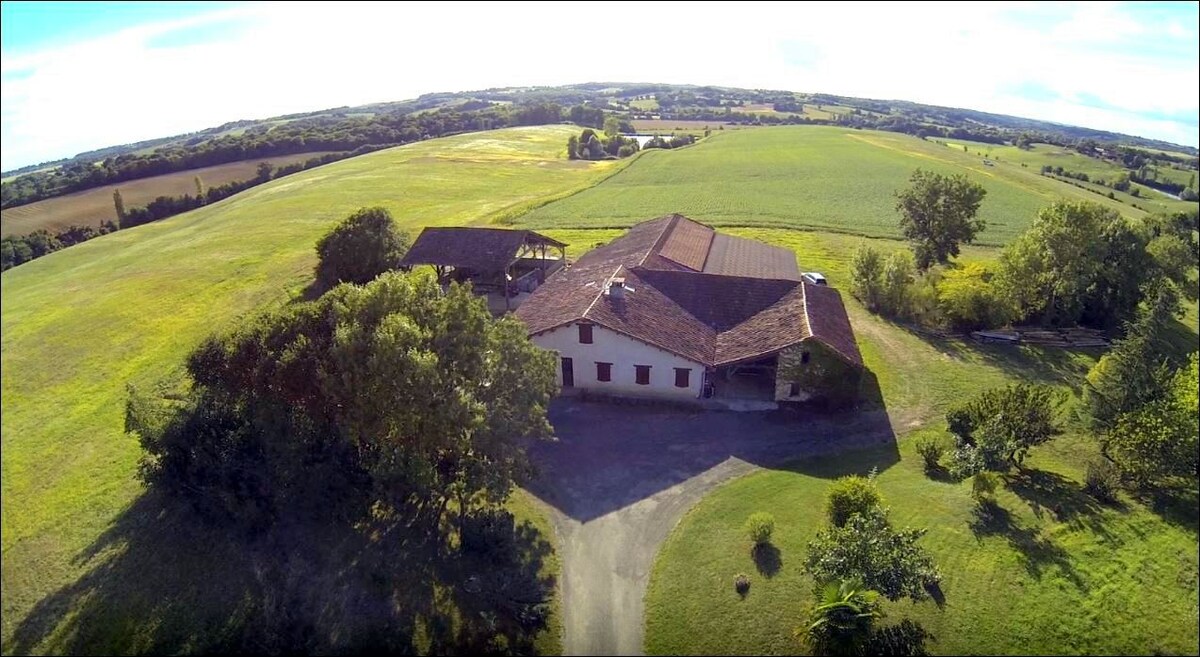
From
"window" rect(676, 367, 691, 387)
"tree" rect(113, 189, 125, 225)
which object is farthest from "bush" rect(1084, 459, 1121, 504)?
"tree" rect(113, 189, 125, 225)

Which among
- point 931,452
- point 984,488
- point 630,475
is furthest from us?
point 931,452

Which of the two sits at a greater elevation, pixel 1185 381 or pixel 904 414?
pixel 1185 381

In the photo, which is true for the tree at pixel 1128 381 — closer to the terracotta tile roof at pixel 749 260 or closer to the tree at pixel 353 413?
the terracotta tile roof at pixel 749 260

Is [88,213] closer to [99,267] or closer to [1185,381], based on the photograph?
[99,267]

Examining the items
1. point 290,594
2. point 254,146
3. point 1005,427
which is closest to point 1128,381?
point 1005,427

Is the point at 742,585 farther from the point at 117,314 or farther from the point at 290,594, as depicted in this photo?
the point at 117,314

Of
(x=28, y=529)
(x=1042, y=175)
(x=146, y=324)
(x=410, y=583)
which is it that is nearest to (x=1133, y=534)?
(x=410, y=583)

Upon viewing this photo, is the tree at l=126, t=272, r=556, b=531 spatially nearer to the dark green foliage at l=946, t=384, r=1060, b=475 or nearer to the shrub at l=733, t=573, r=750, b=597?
the shrub at l=733, t=573, r=750, b=597
